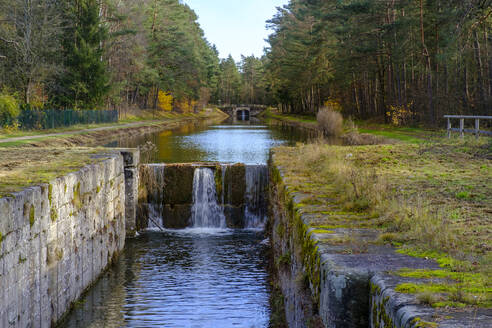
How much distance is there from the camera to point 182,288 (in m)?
9.98

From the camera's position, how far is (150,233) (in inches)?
578

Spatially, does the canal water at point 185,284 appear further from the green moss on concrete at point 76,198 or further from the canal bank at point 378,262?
the green moss on concrete at point 76,198

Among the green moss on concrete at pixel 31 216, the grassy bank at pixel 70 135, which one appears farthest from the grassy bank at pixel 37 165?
the grassy bank at pixel 70 135

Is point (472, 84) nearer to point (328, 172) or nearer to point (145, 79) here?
point (328, 172)

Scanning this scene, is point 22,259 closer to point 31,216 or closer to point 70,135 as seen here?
point 31,216

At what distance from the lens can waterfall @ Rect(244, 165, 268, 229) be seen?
15867mm

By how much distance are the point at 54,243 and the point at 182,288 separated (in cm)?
324

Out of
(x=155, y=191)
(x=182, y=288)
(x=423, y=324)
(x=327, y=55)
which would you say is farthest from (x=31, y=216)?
(x=327, y=55)

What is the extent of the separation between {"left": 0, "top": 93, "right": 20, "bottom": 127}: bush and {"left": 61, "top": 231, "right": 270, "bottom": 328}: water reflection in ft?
58.6

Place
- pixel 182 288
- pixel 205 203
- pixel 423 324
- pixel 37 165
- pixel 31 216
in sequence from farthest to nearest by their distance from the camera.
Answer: pixel 205 203 < pixel 182 288 < pixel 37 165 < pixel 31 216 < pixel 423 324

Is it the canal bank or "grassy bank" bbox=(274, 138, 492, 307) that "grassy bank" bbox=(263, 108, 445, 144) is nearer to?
"grassy bank" bbox=(274, 138, 492, 307)

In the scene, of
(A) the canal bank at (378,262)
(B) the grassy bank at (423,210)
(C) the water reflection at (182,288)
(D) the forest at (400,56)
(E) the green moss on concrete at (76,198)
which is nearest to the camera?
(A) the canal bank at (378,262)

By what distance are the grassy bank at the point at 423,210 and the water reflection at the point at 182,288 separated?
7.62 feet

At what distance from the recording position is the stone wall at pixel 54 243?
5.87m
